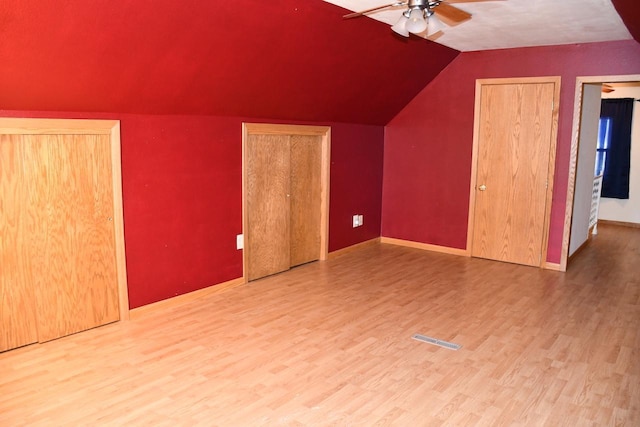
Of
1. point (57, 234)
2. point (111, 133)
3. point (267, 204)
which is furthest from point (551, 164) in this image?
point (57, 234)

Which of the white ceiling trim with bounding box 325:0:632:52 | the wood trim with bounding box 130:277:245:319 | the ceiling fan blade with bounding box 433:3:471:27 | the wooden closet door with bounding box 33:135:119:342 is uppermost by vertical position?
the white ceiling trim with bounding box 325:0:632:52

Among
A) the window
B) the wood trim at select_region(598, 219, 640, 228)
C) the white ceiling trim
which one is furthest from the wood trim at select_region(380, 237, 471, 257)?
the wood trim at select_region(598, 219, 640, 228)

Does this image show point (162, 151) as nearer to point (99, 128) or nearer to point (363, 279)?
point (99, 128)

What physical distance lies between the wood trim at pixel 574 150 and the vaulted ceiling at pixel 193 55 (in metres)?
1.23

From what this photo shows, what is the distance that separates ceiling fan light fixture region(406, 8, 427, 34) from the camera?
288 cm

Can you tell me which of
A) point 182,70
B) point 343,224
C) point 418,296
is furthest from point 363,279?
point 182,70

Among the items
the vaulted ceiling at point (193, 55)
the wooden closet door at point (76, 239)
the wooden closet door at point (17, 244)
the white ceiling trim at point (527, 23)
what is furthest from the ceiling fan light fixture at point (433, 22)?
the wooden closet door at point (17, 244)

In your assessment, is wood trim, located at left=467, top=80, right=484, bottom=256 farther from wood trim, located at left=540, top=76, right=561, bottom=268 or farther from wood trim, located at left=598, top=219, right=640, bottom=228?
wood trim, located at left=598, top=219, right=640, bottom=228

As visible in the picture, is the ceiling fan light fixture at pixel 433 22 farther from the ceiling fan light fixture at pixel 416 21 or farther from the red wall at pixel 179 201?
the red wall at pixel 179 201

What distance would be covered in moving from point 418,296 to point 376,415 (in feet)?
6.69

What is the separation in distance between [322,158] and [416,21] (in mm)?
2914

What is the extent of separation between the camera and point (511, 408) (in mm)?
2830

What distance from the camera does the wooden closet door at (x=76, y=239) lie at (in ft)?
11.5

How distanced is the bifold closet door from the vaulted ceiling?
1.04 ft
